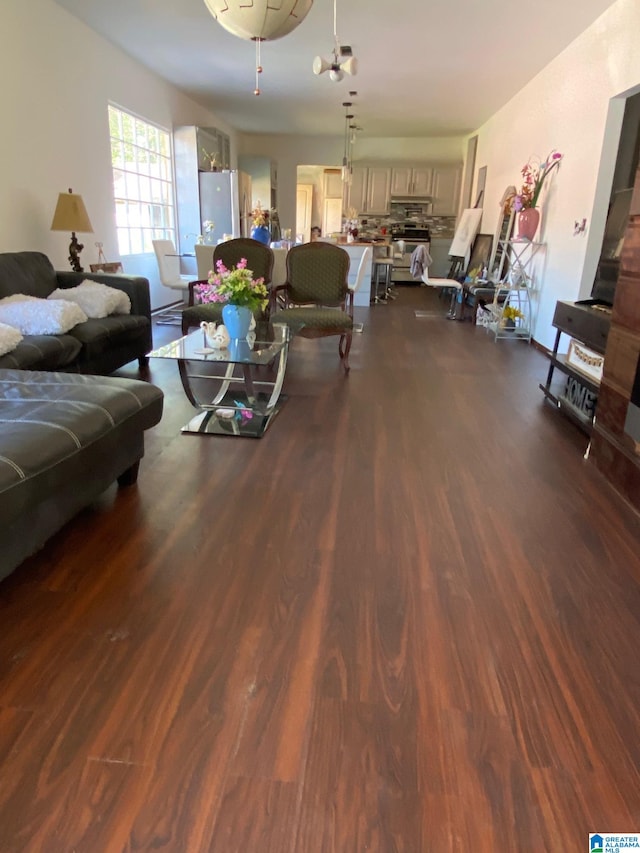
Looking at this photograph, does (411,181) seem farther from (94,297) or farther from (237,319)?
(237,319)

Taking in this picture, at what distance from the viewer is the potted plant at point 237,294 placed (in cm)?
310

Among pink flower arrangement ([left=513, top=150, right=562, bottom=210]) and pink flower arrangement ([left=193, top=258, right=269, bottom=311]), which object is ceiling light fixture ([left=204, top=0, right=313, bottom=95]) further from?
pink flower arrangement ([left=513, top=150, right=562, bottom=210])

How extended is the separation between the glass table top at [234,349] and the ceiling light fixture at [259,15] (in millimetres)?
1470

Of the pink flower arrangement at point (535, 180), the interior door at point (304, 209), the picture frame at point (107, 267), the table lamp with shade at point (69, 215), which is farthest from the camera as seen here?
the interior door at point (304, 209)

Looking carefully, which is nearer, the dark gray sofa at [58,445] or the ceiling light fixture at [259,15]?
the dark gray sofa at [58,445]

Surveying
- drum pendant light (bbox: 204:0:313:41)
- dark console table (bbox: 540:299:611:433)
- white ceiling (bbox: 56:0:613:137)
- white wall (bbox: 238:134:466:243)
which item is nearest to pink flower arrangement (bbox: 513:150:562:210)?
white ceiling (bbox: 56:0:613:137)

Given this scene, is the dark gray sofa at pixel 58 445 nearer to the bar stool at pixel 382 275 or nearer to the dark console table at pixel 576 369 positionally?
the dark console table at pixel 576 369

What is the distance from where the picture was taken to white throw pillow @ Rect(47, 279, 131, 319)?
3.76 metres

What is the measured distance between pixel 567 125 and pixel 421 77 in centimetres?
196

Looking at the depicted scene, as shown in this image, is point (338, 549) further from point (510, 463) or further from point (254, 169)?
point (254, 169)

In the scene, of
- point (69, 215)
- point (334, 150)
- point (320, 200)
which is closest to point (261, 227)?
point (69, 215)

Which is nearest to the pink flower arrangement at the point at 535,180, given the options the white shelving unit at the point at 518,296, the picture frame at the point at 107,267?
the white shelving unit at the point at 518,296

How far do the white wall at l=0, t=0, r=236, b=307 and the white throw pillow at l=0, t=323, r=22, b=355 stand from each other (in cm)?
180

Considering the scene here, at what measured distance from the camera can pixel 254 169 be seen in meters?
10.8
